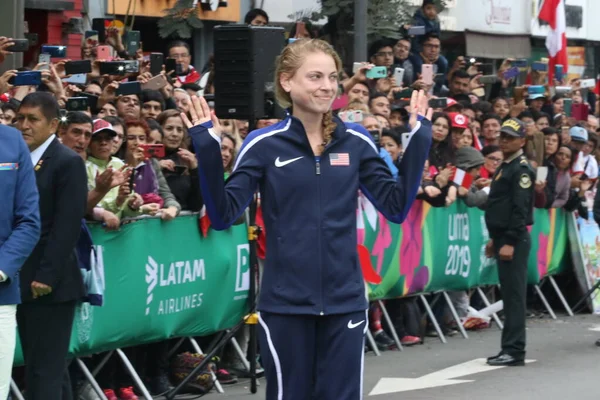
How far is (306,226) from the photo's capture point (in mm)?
6090

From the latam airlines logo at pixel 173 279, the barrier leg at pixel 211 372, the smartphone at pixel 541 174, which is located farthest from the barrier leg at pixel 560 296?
the latam airlines logo at pixel 173 279

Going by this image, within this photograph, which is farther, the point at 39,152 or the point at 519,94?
the point at 519,94

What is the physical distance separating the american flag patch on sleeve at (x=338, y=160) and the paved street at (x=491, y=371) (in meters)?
4.92

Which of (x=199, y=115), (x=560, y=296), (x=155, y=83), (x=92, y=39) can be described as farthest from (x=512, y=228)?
(x=199, y=115)

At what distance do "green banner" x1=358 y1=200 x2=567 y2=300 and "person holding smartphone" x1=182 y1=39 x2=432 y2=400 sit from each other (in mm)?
6939

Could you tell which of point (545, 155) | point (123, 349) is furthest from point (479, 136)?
point (123, 349)

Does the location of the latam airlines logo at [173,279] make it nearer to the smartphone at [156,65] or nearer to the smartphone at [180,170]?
the smartphone at [180,170]

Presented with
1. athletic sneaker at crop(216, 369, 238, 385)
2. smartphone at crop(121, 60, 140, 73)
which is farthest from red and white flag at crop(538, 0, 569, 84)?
athletic sneaker at crop(216, 369, 238, 385)

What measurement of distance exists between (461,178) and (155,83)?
11.2ft

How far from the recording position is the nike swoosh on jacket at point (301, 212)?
A: 240 inches

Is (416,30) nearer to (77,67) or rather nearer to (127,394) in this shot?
(77,67)

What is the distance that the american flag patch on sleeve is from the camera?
6.17 meters

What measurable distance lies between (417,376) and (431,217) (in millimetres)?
2720

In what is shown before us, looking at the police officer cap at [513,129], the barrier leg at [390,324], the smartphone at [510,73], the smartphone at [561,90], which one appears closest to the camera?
the police officer cap at [513,129]
